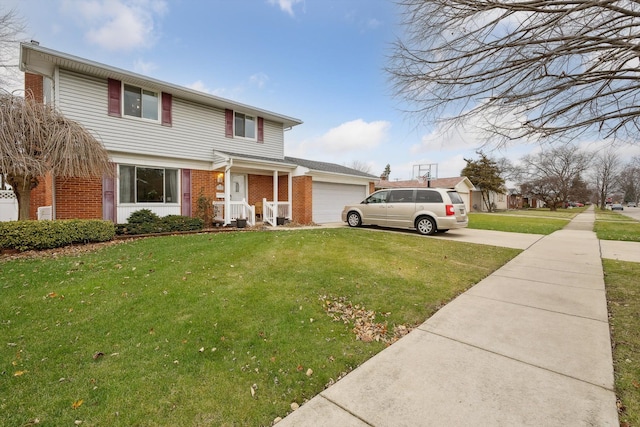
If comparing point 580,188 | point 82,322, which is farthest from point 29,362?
point 580,188

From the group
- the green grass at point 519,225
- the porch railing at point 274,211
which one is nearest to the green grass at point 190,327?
the porch railing at point 274,211

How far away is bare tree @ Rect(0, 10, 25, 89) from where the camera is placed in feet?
43.9

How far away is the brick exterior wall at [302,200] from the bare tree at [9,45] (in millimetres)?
15035

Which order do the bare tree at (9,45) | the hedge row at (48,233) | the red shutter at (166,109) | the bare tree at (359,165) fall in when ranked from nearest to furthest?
the hedge row at (48,233), the red shutter at (166,109), the bare tree at (9,45), the bare tree at (359,165)

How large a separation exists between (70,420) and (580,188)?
69.3 m

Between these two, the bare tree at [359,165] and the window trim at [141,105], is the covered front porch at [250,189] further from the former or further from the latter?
the bare tree at [359,165]

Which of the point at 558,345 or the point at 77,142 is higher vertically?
the point at 77,142

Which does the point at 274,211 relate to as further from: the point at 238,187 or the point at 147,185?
the point at 147,185

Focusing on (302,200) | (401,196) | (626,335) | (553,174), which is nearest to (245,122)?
(302,200)

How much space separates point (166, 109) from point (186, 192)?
10.8ft

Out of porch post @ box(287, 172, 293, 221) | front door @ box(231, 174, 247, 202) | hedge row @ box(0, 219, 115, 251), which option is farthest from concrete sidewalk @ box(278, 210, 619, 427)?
front door @ box(231, 174, 247, 202)

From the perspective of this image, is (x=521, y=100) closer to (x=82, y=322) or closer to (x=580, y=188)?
(x=82, y=322)

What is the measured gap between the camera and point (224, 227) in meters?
11.5

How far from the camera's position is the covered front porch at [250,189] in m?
11.8
